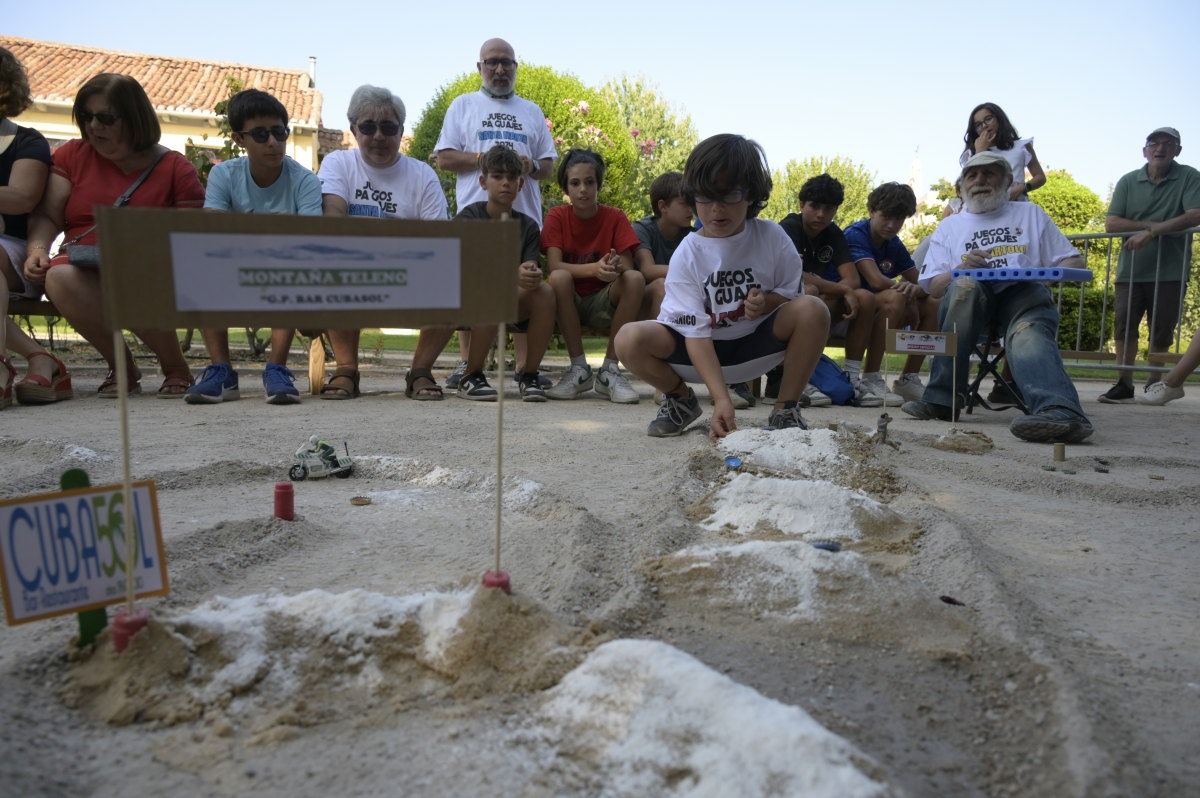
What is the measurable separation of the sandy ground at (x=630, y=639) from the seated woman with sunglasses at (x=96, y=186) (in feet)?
6.52

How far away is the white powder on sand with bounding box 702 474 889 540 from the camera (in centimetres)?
233

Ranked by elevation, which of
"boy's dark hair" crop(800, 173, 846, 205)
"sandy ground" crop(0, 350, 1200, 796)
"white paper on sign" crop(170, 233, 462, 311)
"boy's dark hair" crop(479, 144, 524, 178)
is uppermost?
"boy's dark hair" crop(479, 144, 524, 178)

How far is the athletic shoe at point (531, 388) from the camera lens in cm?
521

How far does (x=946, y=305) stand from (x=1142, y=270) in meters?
2.84

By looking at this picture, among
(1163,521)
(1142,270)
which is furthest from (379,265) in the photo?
(1142,270)

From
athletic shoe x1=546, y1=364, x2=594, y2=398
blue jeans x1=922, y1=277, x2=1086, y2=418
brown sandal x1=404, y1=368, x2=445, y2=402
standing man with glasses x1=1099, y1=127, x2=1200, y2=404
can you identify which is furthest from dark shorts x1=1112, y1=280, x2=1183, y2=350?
brown sandal x1=404, y1=368, x2=445, y2=402

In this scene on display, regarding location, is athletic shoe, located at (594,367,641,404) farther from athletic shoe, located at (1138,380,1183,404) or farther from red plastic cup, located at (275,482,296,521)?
athletic shoe, located at (1138,380,1183,404)

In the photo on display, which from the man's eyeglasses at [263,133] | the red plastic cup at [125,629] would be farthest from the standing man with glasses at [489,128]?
the red plastic cup at [125,629]

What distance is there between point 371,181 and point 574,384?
1.69 meters

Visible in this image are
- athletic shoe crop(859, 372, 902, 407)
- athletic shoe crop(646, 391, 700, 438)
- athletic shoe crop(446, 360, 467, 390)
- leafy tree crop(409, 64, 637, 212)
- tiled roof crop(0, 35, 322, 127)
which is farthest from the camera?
tiled roof crop(0, 35, 322, 127)

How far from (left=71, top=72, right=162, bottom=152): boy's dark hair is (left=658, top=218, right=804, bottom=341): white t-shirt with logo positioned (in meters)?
2.74

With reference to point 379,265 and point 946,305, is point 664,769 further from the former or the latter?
point 946,305

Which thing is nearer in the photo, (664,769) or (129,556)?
(664,769)

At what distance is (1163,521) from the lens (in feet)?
8.76
